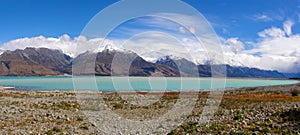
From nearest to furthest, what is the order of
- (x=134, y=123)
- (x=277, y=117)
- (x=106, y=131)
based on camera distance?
(x=106, y=131) → (x=277, y=117) → (x=134, y=123)

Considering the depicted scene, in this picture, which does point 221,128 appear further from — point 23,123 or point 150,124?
point 23,123

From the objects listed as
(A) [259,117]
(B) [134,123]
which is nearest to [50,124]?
(B) [134,123]

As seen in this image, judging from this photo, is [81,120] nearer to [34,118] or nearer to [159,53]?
[34,118]

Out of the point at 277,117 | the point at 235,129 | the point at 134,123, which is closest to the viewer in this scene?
the point at 235,129

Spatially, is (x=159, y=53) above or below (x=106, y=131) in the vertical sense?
above

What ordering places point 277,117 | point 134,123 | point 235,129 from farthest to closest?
point 134,123 → point 277,117 → point 235,129

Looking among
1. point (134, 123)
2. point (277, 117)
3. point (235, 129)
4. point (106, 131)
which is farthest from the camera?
point (134, 123)

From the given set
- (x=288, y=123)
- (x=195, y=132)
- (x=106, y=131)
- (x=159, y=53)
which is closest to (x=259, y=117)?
(x=288, y=123)

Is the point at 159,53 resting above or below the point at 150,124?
above

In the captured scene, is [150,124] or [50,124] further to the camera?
[150,124]
